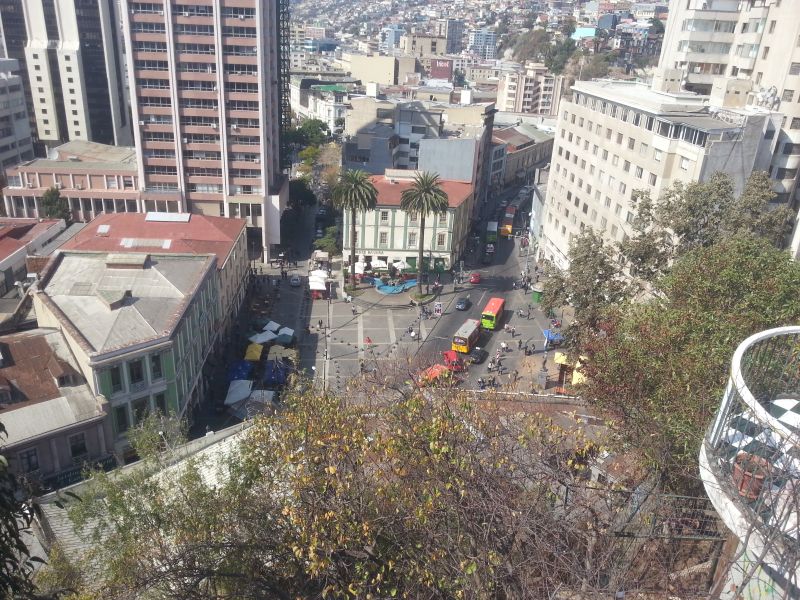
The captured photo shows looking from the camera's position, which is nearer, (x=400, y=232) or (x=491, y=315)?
(x=491, y=315)

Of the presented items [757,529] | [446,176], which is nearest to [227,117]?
[446,176]

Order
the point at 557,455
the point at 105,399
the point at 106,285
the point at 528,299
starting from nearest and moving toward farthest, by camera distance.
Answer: the point at 557,455
the point at 105,399
the point at 106,285
the point at 528,299

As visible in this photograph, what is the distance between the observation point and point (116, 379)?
30.2 m

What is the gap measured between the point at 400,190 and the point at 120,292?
113 ft

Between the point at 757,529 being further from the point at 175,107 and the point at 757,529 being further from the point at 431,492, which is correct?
the point at 175,107

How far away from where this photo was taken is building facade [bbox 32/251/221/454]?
99.5 ft

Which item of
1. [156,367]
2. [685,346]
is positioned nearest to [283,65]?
[156,367]

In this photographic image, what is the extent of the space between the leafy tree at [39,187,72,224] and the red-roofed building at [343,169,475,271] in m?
30.1

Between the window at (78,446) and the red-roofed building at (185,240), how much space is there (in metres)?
15.5

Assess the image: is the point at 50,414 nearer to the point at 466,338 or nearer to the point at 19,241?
the point at 466,338

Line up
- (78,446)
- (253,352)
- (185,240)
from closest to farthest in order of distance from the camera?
(78,446)
(253,352)
(185,240)

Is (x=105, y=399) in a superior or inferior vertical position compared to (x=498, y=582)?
inferior

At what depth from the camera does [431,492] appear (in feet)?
45.5

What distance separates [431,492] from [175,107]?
189 ft
